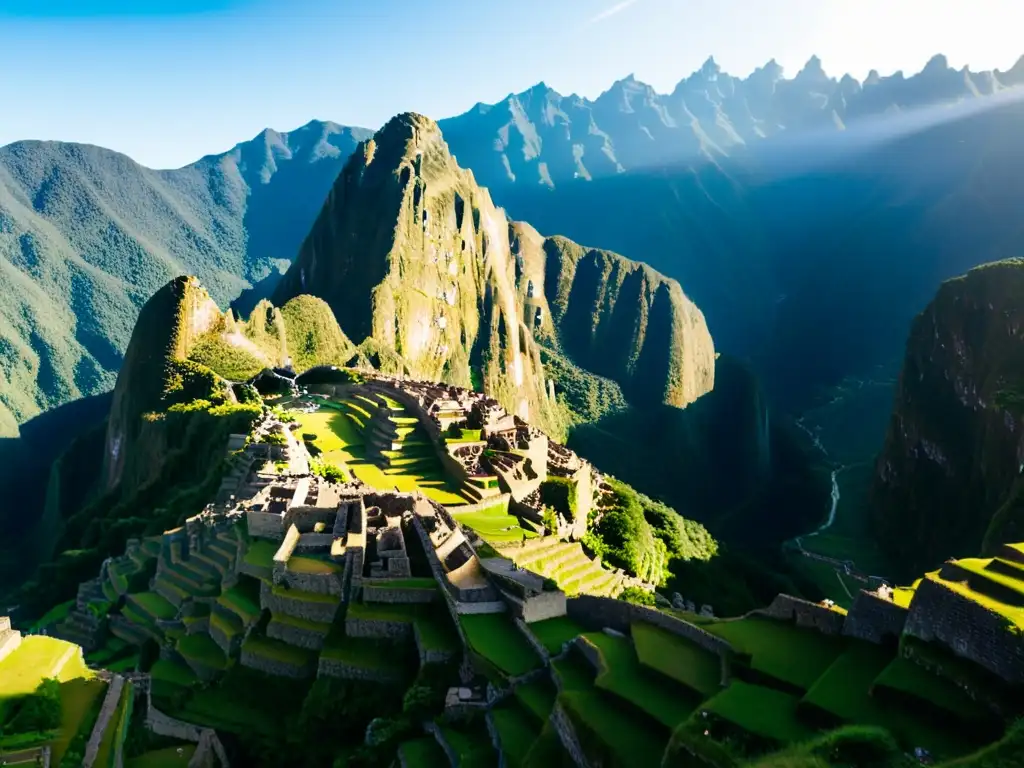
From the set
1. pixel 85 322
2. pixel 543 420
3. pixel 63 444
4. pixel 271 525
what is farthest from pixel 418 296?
pixel 271 525

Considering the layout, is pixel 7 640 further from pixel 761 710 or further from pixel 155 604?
pixel 761 710

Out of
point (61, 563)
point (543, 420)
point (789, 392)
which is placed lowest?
point (789, 392)

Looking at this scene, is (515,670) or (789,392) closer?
(515,670)

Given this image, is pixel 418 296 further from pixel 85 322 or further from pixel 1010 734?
pixel 1010 734

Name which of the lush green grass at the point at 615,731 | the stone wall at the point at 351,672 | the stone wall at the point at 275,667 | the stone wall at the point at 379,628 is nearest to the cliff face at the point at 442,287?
the stone wall at the point at 275,667

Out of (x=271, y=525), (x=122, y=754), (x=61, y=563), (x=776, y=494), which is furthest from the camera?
(x=776, y=494)

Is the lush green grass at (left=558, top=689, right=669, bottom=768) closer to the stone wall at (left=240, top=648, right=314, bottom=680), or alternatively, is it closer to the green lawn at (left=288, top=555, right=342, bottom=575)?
the stone wall at (left=240, top=648, right=314, bottom=680)
